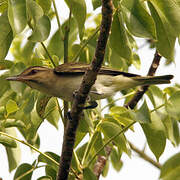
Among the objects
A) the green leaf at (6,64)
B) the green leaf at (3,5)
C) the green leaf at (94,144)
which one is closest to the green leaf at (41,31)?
the green leaf at (3,5)

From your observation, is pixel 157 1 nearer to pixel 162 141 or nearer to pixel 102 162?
pixel 162 141

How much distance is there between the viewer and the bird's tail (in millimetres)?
4115

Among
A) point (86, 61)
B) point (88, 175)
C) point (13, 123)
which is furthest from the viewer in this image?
point (86, 61)

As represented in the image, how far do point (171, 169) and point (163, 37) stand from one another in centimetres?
158

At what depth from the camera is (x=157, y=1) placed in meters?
3.20

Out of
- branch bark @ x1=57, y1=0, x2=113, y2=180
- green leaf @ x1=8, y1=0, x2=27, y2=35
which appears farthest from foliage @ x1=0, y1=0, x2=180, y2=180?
branch bark @ x1=57, y1=0, x2=113, y2=180

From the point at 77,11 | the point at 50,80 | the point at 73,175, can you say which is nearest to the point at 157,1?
the point at 77,11

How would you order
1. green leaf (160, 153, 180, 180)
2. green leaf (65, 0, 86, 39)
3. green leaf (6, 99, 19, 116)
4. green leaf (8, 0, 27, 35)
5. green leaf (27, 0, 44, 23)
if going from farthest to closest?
green leaf (6, 99, 19, 116), green leaf (65, 0, 86, 39), green leaf (27, 0, 44, 23), green leaf (8, 0, 27, 35), green leaf (160, 153, 180, 180)

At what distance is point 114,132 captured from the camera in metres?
3.67

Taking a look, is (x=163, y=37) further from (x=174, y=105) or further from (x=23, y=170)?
(x=23, y=170)

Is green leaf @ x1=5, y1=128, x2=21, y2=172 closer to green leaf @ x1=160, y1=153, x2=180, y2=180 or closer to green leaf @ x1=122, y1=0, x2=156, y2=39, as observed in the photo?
green leaf @ x1=122, y1=0, x2=156, y2=39

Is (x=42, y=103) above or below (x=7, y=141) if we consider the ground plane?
above

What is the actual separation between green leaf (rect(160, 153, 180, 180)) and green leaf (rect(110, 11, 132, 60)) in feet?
5.35

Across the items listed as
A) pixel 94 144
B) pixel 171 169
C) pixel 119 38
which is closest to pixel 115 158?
pixel 94 144
